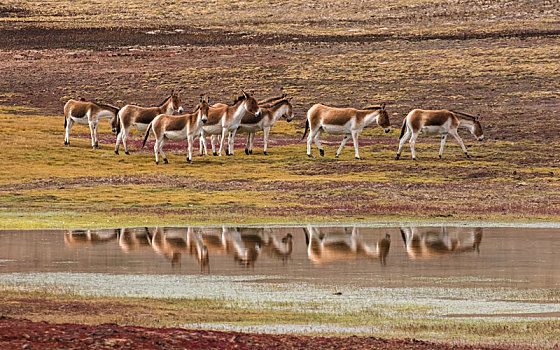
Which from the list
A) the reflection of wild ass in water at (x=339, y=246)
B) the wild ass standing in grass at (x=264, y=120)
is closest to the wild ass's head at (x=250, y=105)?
the wild ass standing in grass at (x=264, y=120)

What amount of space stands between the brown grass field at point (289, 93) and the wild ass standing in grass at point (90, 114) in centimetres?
76

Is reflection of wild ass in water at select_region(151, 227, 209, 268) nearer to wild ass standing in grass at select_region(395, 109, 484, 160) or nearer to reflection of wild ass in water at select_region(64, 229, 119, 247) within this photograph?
reflection of wild ass in water at select_region(64, 229, 119, 247)

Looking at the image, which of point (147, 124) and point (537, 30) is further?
point (537, 30)

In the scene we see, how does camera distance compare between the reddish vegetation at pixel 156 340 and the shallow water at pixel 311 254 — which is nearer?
the reddish vegetation at pixel 156 340

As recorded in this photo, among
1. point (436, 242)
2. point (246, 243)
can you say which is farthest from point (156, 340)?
point (436, 242)

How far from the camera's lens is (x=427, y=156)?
41.3m

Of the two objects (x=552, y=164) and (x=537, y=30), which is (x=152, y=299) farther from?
(x=537, y=30)

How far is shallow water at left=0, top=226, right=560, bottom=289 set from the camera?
17516mm

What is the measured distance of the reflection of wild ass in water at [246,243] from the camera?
65.8 ft

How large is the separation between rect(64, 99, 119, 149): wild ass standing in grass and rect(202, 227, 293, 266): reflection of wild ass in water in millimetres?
21493

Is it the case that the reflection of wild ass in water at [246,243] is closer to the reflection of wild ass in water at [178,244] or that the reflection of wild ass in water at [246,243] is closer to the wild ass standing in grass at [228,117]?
the reflection of wild ass in water at [178,244]

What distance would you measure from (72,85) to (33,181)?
158 feet

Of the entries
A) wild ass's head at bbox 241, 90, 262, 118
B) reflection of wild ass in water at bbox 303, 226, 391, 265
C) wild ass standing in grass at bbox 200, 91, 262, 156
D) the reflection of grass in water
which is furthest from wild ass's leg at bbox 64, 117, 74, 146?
the reflection of grass in water

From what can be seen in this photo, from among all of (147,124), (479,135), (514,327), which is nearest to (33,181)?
(147,124)
